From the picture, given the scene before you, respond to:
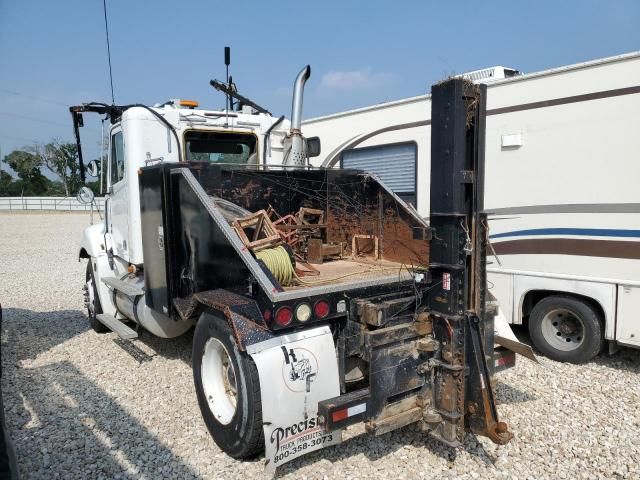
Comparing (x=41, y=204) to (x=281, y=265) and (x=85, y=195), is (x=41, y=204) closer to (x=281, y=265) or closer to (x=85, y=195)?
(x=85, y=195)

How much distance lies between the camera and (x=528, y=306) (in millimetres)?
5664

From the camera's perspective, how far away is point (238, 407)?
3.12m

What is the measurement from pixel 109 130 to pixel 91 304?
7.53 ft

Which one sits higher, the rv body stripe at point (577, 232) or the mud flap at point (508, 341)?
the rv body stripe at point (577, 232)

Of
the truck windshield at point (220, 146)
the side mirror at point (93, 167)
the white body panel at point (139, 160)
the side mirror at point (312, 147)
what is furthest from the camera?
the side mirror at point (93, 167)

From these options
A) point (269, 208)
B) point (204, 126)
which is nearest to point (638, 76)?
point (269, 208)

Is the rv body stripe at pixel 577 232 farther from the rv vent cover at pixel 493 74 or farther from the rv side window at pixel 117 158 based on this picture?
the rv side window at pixel 117 158

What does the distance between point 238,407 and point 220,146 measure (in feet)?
11.7

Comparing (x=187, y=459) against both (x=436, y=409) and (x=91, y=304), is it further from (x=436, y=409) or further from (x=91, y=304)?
(x=91, y=304)

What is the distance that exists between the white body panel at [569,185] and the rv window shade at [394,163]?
1101mm

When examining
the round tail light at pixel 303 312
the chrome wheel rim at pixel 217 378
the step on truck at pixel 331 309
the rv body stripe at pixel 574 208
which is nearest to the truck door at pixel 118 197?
the step on truck at pixel 331 309

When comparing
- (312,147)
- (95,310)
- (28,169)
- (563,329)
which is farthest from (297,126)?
(28,169)

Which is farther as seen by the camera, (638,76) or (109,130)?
(109,130)

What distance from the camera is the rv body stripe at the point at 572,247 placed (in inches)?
189
